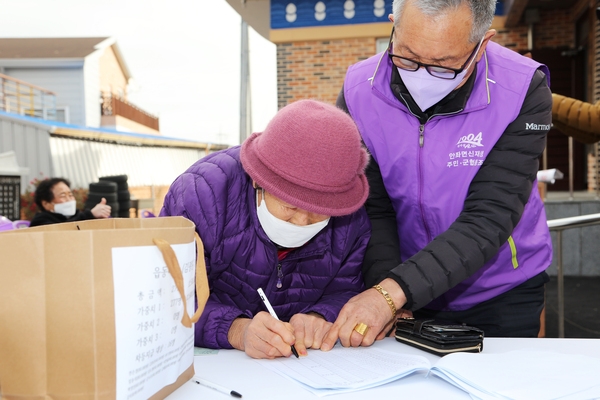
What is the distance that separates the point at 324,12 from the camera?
1066 centimetres

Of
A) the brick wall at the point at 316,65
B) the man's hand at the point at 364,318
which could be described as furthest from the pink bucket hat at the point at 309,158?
the brick wall at the point at 316,65

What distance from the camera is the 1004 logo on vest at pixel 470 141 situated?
169cm

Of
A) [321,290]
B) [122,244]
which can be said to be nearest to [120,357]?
[122,244]

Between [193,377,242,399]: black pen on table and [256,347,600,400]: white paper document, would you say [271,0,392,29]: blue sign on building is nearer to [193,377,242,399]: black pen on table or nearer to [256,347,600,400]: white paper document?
[256,347,600,400]: white paper document

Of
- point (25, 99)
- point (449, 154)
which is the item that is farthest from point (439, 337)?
point (25, 99)

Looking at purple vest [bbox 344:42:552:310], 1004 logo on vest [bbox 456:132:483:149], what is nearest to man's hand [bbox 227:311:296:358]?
purple vest [bbox 344:42:552:310]

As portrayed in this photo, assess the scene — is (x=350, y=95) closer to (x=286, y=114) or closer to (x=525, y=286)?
(x=286, y=114)

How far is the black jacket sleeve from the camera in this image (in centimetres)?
153

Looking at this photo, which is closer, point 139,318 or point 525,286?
point 139,318

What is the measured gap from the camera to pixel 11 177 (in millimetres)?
6617

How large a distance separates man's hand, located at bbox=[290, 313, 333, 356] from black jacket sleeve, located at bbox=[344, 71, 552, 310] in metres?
0.22

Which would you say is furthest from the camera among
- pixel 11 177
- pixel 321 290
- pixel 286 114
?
pixel 11 177

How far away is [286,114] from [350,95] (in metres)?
0.50

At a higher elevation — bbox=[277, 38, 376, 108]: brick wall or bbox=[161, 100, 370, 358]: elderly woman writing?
bbox=[277, 38, 376, 108]: brick wall
